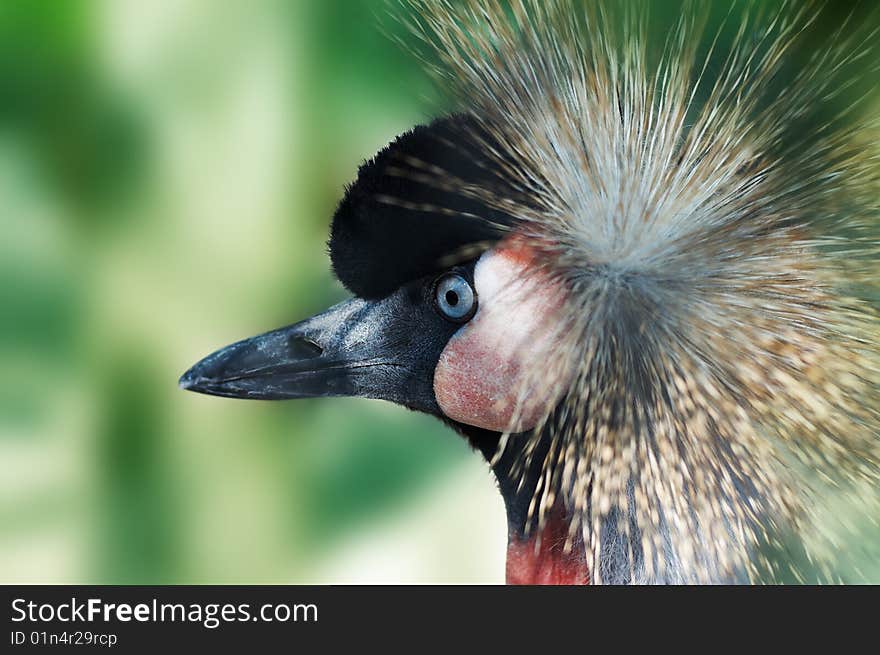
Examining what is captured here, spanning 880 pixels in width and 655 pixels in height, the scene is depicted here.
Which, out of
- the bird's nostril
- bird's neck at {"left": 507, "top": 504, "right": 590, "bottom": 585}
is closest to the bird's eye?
the bird's nostril

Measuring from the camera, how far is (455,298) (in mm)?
834

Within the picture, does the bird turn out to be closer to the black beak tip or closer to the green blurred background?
the black beak tip

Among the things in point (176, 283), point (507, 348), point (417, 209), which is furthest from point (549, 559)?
point (176, 283)

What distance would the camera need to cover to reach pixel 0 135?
41.9 inches

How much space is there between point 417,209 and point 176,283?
503 mm

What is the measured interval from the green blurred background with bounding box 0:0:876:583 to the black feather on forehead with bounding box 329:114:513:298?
0.78 feet

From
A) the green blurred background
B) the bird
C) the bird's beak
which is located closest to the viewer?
the bird

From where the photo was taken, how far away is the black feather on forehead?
0.78 metres

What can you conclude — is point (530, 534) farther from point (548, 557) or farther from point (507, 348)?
point (507, 348)

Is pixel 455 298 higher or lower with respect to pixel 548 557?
higher

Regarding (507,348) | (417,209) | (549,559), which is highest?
(417,209)

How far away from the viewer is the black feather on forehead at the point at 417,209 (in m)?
0.78

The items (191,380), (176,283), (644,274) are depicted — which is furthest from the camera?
Answer: (176,283)

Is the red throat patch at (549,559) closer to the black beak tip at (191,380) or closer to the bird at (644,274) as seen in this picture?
the bird at (644,274)
